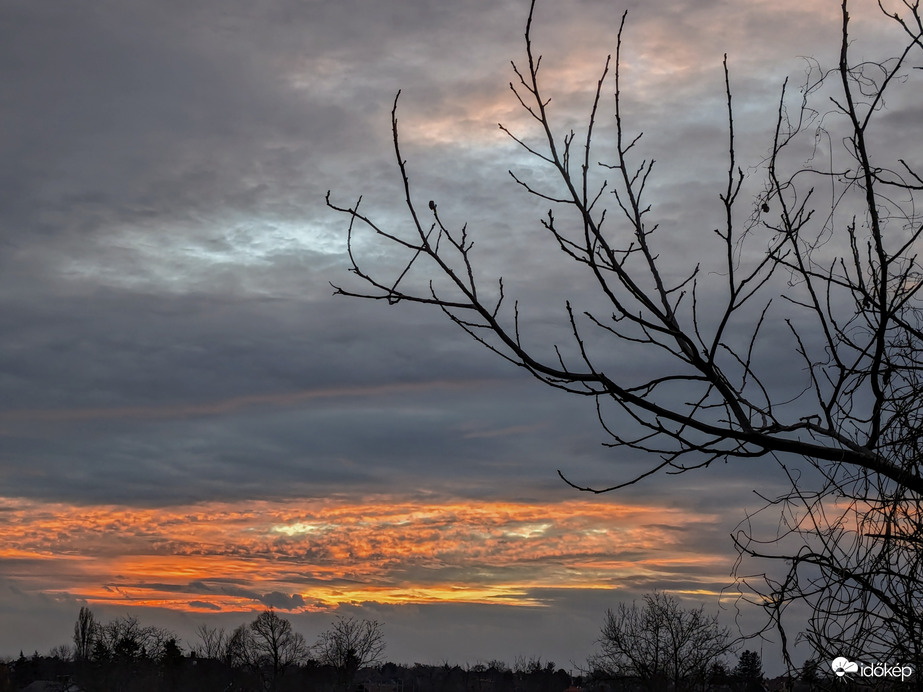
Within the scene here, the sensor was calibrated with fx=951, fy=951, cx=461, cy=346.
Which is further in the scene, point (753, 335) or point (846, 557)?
point (846, 557)

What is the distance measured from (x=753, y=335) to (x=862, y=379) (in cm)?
62

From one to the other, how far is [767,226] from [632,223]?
2.12 ft

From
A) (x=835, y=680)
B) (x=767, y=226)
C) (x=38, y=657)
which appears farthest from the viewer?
(x=38, y=657)

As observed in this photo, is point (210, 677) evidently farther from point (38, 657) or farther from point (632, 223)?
point (632, 223)

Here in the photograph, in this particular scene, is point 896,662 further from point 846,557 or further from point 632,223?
point 632,223

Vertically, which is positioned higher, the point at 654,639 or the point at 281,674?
the point at 654,639

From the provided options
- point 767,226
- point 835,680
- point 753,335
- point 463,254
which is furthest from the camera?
point 767,226

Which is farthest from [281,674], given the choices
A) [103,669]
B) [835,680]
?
[835,680]

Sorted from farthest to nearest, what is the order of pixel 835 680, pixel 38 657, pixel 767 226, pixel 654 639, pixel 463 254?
1. pixel 38 657
2. pixel 654 639
3. pixel 767 226
4. pixel 835 680
5. pixel 463 254

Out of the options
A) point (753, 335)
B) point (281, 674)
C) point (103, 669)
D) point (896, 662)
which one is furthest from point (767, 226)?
point (103, 669)

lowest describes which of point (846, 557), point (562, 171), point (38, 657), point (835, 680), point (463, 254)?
point (38, 657)

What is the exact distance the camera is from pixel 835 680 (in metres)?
3.01

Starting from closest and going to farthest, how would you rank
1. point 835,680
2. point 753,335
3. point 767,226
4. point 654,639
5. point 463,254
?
point 463,254, point 753,335, point 835,680, point 767,226, point 654,639

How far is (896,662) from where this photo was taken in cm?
292
